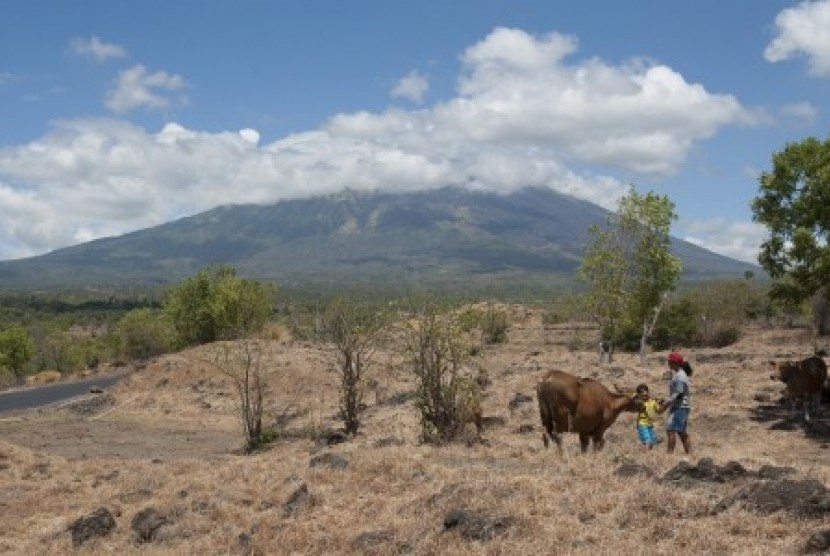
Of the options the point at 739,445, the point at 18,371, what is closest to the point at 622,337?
the point at 739,445

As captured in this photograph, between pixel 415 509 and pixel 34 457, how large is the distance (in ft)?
42.4

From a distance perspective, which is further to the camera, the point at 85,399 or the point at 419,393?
the point at 85,399

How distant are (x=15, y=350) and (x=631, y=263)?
54993 millimetres

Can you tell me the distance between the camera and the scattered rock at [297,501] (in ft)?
35.2

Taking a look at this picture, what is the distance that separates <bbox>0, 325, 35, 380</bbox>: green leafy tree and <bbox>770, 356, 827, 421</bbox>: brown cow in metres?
61.8

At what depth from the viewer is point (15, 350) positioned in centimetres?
6656

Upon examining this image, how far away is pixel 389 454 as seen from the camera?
1289 centimetres

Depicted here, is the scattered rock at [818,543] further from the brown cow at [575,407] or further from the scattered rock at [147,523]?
the scattered rock at [147,523]

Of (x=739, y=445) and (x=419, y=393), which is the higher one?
(x=419, y=393)

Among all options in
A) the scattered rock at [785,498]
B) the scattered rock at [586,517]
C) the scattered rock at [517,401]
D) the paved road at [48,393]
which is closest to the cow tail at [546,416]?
the scattered rock at [586,517]

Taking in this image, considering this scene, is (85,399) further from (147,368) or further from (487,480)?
(487,480)

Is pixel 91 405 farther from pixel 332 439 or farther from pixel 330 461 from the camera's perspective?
pixel 330 461

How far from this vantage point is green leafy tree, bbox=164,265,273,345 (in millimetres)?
50406

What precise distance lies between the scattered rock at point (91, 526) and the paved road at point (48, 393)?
3286 cm
